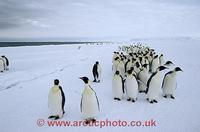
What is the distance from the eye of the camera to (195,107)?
740cm

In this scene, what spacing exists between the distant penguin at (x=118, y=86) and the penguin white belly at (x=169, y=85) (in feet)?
4.34

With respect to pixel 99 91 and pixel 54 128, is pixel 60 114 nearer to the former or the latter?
pixel 54 128

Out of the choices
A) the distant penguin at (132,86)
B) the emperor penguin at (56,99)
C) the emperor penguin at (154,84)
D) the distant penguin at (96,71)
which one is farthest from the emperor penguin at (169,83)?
the distant penguin at (96,71)

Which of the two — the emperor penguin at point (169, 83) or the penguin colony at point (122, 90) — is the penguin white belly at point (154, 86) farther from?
the emperor penguin at point (169, 83)

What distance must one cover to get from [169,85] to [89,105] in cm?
293

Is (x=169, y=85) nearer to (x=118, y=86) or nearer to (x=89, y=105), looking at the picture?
(x=118, y=86)

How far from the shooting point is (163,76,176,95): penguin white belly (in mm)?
7953

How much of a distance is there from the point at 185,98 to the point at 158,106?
1.35 meters

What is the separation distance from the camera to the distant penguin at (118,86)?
308 inches

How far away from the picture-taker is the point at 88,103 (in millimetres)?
6211

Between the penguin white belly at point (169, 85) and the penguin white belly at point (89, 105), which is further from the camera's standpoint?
the penguin white belly at point (169, 85)

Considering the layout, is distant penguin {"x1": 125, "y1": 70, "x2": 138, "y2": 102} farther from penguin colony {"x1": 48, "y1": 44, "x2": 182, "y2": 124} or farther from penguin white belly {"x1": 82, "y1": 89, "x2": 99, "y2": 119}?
penguin white belly {"x1": 82, "y1": 89, "x2": 99, "y2": 119}

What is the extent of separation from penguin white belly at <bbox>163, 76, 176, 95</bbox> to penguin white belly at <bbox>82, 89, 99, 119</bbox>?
2719mm
